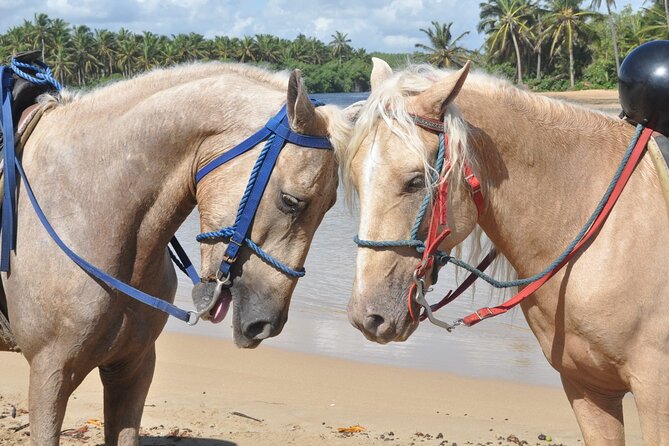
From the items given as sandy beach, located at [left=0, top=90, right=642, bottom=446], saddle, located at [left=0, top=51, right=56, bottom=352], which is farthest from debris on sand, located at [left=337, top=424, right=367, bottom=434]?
saddle, located at [left=0, top=51, right=56, bottom=352]

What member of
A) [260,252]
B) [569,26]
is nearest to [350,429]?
[260,252]

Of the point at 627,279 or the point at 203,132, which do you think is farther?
the point at 203,132

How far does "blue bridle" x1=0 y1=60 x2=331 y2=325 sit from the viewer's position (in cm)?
298

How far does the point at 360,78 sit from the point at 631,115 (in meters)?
109

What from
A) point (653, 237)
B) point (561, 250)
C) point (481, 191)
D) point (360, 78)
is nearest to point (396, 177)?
point (481, 191)

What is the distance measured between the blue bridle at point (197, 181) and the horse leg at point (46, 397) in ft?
1.25

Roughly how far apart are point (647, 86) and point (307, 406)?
3.84m

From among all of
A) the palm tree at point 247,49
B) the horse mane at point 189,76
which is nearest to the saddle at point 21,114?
the horse mane at point 189,76

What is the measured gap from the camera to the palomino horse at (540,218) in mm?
2826

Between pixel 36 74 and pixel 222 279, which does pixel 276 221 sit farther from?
pixel 36 74

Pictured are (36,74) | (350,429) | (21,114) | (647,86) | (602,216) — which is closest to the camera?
(602,216)

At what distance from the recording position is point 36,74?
140 inches

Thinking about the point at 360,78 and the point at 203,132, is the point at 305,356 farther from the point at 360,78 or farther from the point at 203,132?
the point at 360,78

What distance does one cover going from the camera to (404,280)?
288cm
